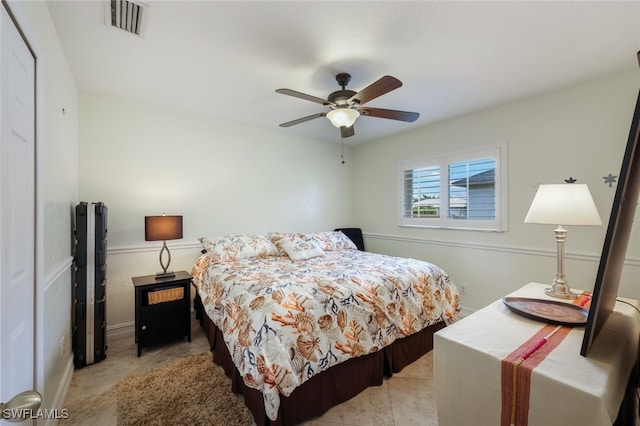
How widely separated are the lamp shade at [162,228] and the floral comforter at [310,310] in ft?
1.56

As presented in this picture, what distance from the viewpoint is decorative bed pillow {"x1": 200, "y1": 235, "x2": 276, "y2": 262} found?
292 centimetres

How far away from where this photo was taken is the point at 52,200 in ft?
5.52

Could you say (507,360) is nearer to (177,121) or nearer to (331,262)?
(331,262)

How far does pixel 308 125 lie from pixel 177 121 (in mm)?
1603

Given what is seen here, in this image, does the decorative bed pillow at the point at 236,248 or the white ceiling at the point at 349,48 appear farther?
the decorative bed pillow at the point at 236,248

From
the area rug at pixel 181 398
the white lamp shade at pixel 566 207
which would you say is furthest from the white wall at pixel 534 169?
the area rug at pixel 181 398

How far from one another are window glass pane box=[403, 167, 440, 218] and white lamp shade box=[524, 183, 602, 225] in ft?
6.45

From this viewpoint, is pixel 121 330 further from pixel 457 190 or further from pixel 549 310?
pixel 457 190

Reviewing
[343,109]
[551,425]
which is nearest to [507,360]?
[551,425]

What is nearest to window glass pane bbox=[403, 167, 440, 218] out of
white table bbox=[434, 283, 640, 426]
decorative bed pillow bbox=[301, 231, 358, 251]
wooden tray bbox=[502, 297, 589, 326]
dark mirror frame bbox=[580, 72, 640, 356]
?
decorative bed pillow bbox=[301, 231, 358, 251]

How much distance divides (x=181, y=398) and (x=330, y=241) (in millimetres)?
2225

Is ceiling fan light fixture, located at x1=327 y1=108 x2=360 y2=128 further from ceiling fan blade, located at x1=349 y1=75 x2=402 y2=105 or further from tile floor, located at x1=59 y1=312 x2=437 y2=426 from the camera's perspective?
tile floor, located at x1=59 y1=312 x2=437 y2=426

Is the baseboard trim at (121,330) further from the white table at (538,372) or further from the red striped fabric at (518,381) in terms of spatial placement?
the red striped fabric at (518,381)

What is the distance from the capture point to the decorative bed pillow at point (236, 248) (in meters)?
2.92
